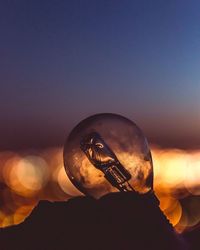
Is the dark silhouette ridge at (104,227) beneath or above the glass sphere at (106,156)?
beneath

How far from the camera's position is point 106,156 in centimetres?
619

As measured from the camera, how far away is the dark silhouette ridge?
592cm

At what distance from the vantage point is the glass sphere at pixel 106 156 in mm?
6078

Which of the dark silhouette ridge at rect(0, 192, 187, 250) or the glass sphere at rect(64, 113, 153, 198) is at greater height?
the glass sphere at rect(64, 113, 153, 198)

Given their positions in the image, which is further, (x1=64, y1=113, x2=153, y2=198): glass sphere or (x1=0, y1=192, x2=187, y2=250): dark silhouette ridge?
(x1=64, y1=113, x2=153, y2=198): glass sphere

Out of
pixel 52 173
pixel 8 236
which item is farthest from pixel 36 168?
pixel 8 236

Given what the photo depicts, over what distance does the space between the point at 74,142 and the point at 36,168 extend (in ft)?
329

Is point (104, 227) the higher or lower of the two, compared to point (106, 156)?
lower

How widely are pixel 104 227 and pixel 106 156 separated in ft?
2.76

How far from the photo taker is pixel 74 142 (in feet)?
20.2

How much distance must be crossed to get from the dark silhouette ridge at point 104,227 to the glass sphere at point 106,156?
0.68 ft

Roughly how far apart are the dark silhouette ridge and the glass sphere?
21 centimetres

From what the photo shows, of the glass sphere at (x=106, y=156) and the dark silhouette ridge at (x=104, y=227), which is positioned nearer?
the dark silhouette ridge at (x=104, y=227)

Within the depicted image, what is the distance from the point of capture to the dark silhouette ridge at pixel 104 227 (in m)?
5.92
